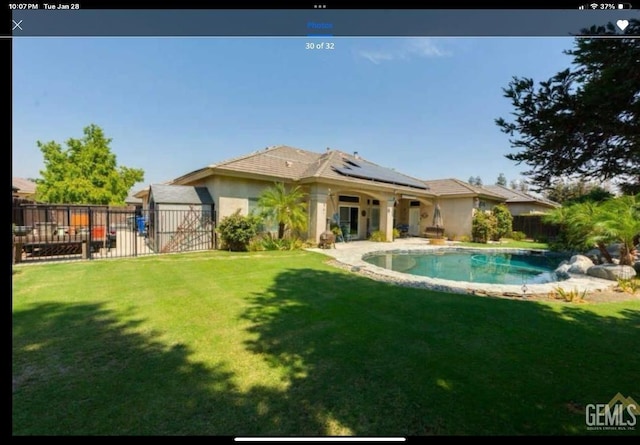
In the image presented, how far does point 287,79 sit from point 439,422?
4.90m

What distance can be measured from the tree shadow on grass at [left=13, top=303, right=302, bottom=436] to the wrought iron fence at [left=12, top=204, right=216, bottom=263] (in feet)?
25.5

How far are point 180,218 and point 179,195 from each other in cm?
124

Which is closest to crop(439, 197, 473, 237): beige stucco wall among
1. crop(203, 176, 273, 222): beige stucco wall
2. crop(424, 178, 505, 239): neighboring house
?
crop(424, 178, 505, 239): neighboring house

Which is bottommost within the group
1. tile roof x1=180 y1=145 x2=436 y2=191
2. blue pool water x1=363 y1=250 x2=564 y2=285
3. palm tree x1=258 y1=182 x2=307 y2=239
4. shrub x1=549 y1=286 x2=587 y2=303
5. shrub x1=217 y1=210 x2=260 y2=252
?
blue pool water x1=363 y1=250 x2=564 y2=285

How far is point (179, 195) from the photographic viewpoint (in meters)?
14.4

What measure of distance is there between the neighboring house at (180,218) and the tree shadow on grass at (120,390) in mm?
9925

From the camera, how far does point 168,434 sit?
7.27 feet

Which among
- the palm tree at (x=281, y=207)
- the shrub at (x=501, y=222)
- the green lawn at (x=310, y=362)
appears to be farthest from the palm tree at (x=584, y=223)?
the palm tree at (x=281, y=207)

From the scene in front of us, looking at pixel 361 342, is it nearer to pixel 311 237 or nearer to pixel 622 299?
pixel 622 299

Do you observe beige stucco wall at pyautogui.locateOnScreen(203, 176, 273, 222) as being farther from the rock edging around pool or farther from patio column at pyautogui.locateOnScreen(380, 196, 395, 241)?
patio column at pyautogui.locateOnScreen(380, 196, 395, 241)

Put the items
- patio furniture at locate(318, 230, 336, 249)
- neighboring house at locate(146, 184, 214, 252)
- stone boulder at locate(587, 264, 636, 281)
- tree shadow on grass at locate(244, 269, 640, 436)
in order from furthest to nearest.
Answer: patio furniture at locate(318, 230, 336, 249)
neighboring house at locate(146, 184, 214, 252)
stone boulder at locate(587, 264, 636, 281)
tree shadow on grass at locate(244, 269, 640, 436)

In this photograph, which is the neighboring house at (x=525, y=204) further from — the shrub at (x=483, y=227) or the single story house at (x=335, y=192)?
the shrub at (x=483, y=227)

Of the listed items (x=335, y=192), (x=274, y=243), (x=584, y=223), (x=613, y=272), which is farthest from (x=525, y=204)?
(x=274, y=243)

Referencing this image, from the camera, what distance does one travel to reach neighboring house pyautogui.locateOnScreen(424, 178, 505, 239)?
22.8 m
